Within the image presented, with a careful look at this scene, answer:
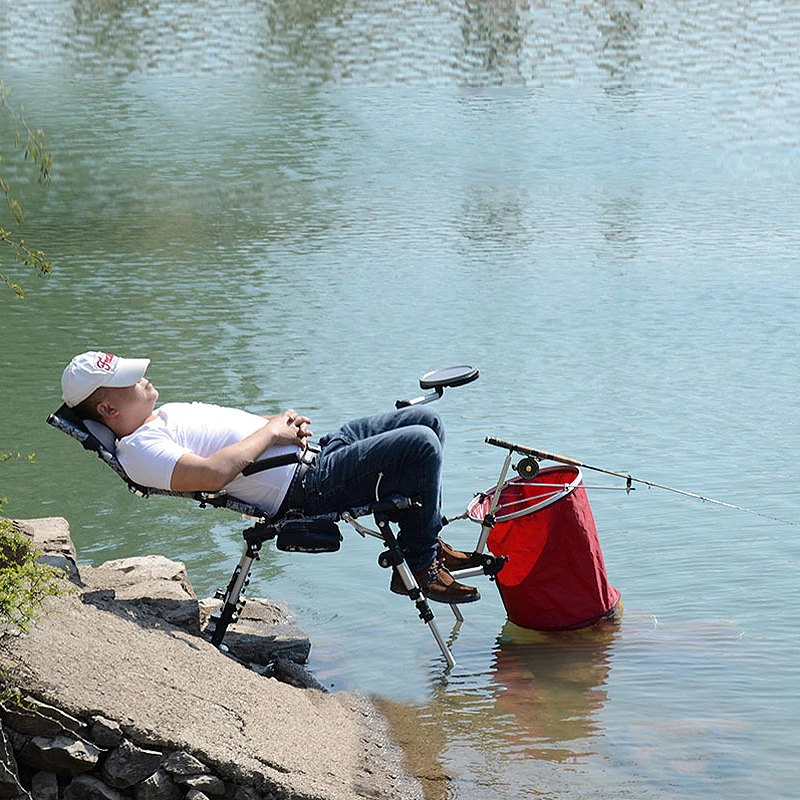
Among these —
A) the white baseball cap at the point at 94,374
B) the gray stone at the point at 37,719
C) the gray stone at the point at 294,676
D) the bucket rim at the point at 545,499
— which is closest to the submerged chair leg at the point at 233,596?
the gray stone at the point at 294,676

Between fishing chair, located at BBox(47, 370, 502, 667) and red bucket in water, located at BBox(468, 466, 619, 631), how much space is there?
17.5 inches

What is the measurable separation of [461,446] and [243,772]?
3.77 metres

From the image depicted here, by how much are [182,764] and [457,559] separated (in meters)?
1.68

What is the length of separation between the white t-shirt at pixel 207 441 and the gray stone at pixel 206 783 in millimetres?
1122

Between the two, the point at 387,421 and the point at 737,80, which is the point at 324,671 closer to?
the point at 387,421

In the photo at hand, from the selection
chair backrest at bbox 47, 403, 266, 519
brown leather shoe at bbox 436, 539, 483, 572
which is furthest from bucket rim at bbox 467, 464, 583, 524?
chair backrest at bbox 47, 403, 266, 519

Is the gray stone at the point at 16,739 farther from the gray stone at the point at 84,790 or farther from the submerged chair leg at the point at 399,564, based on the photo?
the submerged chair leg at the point at 399,564

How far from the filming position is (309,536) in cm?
475

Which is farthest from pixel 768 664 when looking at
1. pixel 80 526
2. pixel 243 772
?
pixel 80 526

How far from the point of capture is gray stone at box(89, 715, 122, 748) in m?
3.68

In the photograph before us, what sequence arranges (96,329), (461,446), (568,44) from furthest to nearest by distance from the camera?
(568,44), (96,329), (461,446)

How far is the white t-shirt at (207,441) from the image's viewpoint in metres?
4.62

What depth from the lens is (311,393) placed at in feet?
27.8

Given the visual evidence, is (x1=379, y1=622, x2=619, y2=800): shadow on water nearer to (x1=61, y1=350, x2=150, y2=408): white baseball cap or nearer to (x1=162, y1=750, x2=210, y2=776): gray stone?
(x1=162, y1=750, x2=210, y2=776): gray stone
